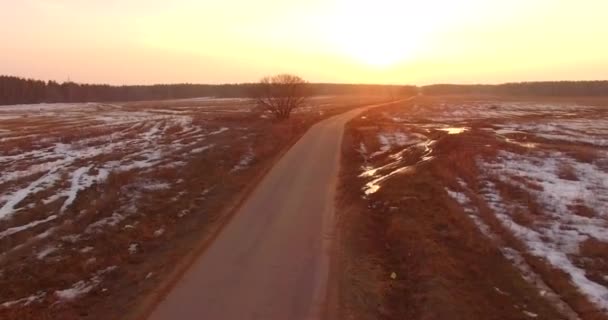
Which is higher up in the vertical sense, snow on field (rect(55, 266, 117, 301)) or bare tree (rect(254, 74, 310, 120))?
bare tree (rect(254, 74, 310, 120))

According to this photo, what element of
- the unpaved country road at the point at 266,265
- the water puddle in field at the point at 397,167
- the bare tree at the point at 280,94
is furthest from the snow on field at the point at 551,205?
the bare tree at the point at 280,94

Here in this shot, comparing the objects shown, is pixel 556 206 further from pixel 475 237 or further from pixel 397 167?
pixel 397 167

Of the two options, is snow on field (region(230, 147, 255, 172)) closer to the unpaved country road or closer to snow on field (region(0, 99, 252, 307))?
snow on field (region(0, 99, 252, 307))

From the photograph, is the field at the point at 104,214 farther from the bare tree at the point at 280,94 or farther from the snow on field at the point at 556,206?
the bare tree at the point at 280,94

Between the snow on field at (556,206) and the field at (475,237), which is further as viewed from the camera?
the snow on field at (556,206)

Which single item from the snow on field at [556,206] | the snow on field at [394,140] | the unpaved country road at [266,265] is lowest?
the snow on field at [394,140]

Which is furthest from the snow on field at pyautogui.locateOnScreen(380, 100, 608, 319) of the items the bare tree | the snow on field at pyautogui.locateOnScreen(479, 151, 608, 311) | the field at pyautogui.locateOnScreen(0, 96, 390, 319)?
the bare tree

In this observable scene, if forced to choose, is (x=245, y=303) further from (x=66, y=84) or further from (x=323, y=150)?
(x=66, y=84)
